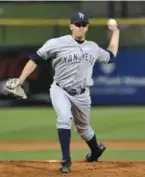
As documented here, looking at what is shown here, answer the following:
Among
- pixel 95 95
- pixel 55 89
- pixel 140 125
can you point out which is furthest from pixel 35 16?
pixel 55 89

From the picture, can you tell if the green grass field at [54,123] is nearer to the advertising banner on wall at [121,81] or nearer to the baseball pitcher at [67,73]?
the advertising banner on wall at [121,81]

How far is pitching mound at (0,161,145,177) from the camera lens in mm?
6875

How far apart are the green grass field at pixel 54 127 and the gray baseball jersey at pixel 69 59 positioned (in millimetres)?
2092

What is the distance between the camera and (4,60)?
15711 mm

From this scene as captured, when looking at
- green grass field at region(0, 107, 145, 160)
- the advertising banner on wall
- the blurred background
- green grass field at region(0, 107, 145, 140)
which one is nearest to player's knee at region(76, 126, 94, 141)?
green grass field at region(0, 107, 145, 160)

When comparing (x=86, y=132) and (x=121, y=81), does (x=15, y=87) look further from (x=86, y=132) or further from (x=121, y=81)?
(x=121, y=81)

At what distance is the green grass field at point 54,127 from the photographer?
9312 millimetres

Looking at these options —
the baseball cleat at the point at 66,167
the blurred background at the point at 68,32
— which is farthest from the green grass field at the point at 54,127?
the baseball cleat at the point at 66,167

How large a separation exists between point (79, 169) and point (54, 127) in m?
5.27

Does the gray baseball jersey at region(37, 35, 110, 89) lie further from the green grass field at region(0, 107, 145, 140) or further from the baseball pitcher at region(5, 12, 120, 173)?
the green grass field at region(0, 107, 145, 140)

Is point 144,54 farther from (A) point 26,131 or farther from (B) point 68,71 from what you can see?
(B) point 68,71

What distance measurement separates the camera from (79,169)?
7.24m

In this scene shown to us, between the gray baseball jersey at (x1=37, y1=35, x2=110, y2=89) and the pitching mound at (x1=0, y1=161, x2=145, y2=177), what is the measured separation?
97cm

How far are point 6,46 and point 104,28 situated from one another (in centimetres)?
248
